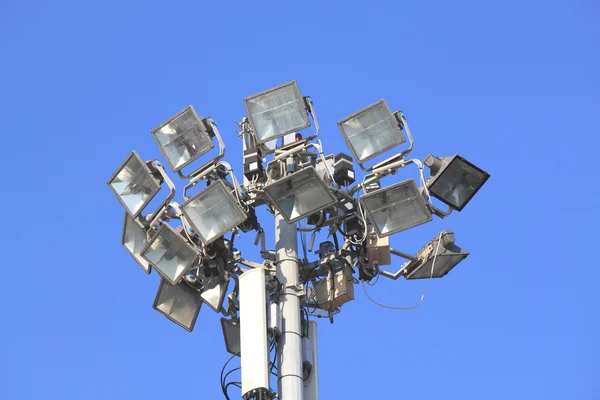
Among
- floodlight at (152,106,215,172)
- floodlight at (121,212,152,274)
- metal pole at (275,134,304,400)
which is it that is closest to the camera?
metal pole at (275,134,304,400)

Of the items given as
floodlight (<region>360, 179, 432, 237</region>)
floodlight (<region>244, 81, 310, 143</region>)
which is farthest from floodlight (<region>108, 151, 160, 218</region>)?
floodlight (<region>360, 179, 432, 237</region>)

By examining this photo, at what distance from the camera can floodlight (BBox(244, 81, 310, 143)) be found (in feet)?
57.9

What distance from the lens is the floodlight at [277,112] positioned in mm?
17656

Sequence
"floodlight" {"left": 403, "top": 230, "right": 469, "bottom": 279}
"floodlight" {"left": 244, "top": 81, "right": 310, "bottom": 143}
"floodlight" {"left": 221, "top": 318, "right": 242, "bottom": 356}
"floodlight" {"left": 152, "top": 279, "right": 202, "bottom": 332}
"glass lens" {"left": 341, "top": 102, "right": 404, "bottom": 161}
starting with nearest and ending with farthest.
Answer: "floodlight" {"left": 244, "top": 81, "right": 310, "bottom": 143}, "glass lens" {"left": 341, "top": 102, "right": 404, "bottom": 161}, "floodlight" {"left": 403, "top": 230, "right": 469, "bottom": 279}, "floodlight" {"left": 152, "top": 279, "right": 202, "bottom": 332}, "floodlight" {"left": 221, "top": 318, "right": 242, "bottom": 356}

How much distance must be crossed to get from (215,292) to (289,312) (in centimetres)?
134

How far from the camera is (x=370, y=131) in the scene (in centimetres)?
1784

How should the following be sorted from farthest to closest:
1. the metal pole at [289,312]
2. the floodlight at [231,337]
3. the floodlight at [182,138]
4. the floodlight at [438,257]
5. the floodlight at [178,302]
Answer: the floodlight at [231,337], the floodlight at [178,302], the floodlight at [438,257], the floodlight at [182,138], the metal pole at [289,312]

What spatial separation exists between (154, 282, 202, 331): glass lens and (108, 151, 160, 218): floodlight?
1.36m

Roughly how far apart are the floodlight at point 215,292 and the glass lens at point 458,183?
3505mm

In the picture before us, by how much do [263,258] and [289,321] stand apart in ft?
4.15

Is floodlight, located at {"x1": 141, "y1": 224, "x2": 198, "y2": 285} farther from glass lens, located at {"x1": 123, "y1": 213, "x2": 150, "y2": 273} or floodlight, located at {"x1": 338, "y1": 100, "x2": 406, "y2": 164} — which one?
floodlight, located at {"x1": 338, "y1": 100, "x2": 406, "y2": 164}

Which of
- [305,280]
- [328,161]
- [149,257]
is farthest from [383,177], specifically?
[149,257]

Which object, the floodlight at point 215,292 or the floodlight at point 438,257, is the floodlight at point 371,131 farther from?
the floodlight at point 215,292

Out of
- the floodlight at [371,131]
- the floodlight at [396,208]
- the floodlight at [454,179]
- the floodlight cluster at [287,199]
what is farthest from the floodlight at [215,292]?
the floodlight at [454,179]
